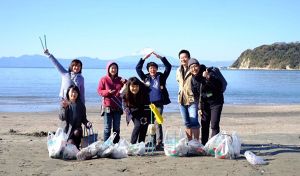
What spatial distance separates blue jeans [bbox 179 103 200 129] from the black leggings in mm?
133

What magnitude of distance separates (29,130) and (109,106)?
16.4 feet

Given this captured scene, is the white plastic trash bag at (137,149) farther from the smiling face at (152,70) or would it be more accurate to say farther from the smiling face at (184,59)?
the smiling face at (184,59)

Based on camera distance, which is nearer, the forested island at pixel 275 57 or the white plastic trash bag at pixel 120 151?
the white plastic trash bag at pixel 120 151

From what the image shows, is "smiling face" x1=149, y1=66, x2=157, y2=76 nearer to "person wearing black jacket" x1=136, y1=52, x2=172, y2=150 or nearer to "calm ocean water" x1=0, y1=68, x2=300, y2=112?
"person wearing black jacket" x1=136, y1=52, x2=172, y2=150

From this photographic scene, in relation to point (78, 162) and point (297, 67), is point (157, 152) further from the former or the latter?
point (297, 67)

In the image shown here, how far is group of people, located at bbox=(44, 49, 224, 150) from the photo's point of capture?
7.73 meters

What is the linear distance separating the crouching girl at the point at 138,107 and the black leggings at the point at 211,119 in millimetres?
1039

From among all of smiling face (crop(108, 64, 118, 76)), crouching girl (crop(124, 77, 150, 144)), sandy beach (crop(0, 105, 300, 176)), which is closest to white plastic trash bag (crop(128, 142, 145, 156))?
sandy beach (crop(0, 105, 300, 176))

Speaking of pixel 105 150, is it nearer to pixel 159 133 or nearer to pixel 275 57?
pixel 159 133

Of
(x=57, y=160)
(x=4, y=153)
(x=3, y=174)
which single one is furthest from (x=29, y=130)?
(x=3, y=174)

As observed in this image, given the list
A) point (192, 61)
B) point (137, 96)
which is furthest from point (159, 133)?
point (192, 61)

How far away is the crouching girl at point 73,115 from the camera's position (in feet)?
25.1

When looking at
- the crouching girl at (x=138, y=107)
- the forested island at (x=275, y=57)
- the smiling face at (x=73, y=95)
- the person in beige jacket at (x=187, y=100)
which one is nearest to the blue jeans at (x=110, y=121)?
the crouching girl at (x=138, y=107)

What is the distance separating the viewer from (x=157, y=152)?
7973mm
